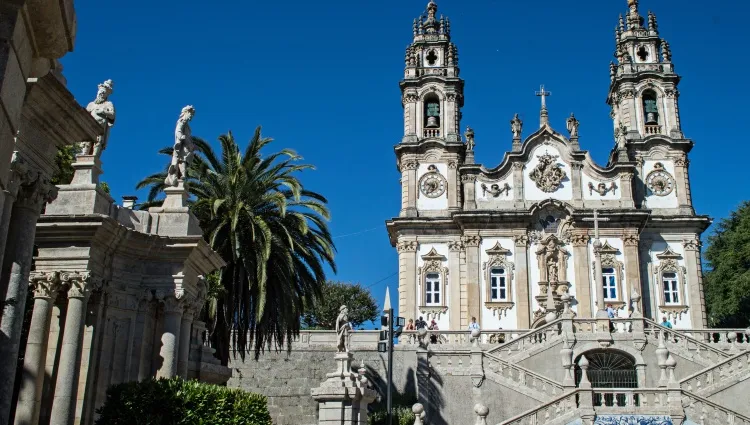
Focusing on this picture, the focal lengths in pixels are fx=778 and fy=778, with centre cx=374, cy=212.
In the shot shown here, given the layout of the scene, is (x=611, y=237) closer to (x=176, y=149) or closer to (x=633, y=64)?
(x=633, y=64)

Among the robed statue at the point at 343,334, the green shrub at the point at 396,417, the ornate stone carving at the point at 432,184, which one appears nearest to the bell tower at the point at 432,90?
the ornate stone carving at the point at 432,184

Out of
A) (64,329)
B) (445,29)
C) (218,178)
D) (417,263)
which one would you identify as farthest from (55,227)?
(445,29)

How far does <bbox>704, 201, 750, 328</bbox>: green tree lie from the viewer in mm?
43656

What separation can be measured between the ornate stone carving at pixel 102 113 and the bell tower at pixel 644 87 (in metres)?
33.6

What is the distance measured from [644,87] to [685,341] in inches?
734

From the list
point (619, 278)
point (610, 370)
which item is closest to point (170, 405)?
point (610, 370)

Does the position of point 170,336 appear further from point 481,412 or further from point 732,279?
point 732,279

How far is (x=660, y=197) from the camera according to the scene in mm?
41375

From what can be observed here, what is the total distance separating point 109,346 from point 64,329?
1.26 m

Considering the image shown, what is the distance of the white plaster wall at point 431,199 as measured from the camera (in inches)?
1607

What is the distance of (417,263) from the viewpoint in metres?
39.6

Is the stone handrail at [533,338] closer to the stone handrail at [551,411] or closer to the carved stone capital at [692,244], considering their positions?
the stone handrail at [551,411]

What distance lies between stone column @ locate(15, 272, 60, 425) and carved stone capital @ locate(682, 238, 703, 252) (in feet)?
115

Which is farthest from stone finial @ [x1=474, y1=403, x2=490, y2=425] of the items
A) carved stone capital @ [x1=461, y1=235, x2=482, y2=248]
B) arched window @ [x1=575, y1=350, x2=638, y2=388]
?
carved stone capital @ [x1=461, y1=235, x2=482, y2=248]
